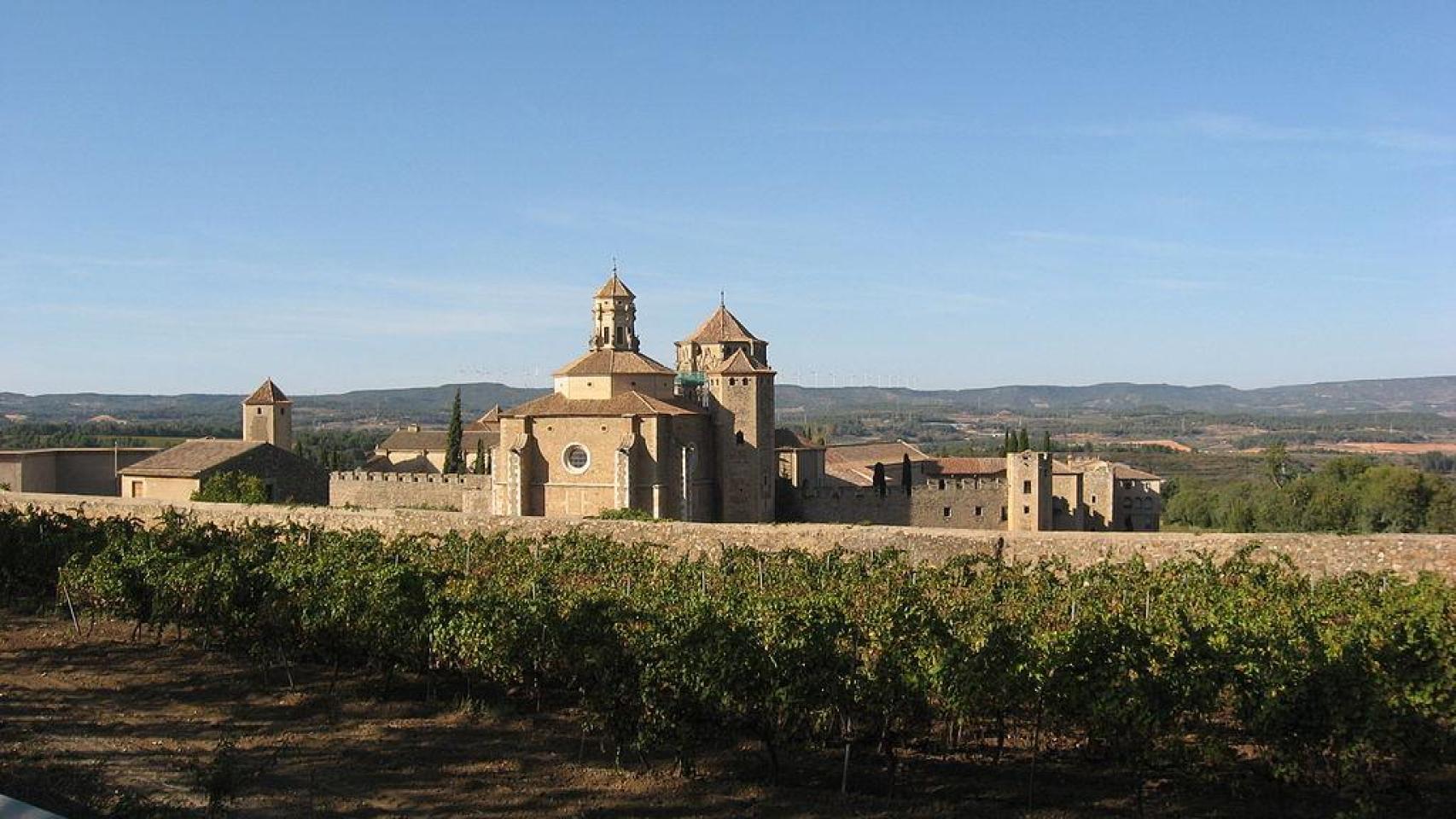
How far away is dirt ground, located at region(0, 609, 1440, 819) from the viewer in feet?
35.5

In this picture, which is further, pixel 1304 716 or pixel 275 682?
pixel 275 682

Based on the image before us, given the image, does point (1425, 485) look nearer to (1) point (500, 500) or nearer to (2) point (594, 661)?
(1) point (500, 500)

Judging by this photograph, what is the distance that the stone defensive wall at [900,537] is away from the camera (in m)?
17.3

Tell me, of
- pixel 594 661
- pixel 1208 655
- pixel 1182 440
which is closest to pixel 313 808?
pixel 594 661

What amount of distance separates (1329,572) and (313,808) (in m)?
14.7

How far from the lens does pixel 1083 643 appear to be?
11.4 metres

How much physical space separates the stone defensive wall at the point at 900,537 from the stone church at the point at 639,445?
7647mm

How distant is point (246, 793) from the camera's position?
1093 centimetres

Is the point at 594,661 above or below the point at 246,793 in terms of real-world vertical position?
above

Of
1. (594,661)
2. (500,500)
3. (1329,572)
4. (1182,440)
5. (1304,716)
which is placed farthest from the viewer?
(1182,440)

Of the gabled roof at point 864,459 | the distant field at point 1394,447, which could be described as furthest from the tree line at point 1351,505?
the distant field at point 1394,447

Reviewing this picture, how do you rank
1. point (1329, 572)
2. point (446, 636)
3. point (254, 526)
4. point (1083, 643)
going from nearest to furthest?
point (1083, 643) < point (446, 636) < point (1329, 572) < point (254, 526)

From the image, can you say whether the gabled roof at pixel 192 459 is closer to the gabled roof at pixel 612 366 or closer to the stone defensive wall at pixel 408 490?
the stone defensive wall at pixel 408 490

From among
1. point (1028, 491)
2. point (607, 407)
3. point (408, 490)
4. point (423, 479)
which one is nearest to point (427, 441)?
point (408, 490)
